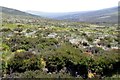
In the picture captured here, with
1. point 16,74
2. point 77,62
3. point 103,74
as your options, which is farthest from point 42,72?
point 103,74

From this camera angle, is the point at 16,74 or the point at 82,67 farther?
the point at 82,67

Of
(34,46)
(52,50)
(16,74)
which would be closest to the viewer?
(16,74)

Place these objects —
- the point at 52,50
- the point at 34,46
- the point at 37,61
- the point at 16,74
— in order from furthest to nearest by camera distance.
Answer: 1. the point at 34,46
2. the point at 52,50
3. the point at 37,61
4. the point at 16,74

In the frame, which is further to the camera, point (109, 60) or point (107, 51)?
point (107, 51)

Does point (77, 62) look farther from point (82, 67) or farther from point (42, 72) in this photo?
point (42, 72)

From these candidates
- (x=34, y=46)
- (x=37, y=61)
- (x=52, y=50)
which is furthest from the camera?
(x=34, y=46)

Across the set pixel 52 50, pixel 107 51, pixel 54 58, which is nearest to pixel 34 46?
pixel 52 50

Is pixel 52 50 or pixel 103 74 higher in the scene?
pixel 52 50

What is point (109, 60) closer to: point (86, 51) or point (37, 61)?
point (86, 51)

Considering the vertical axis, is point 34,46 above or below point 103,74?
above
